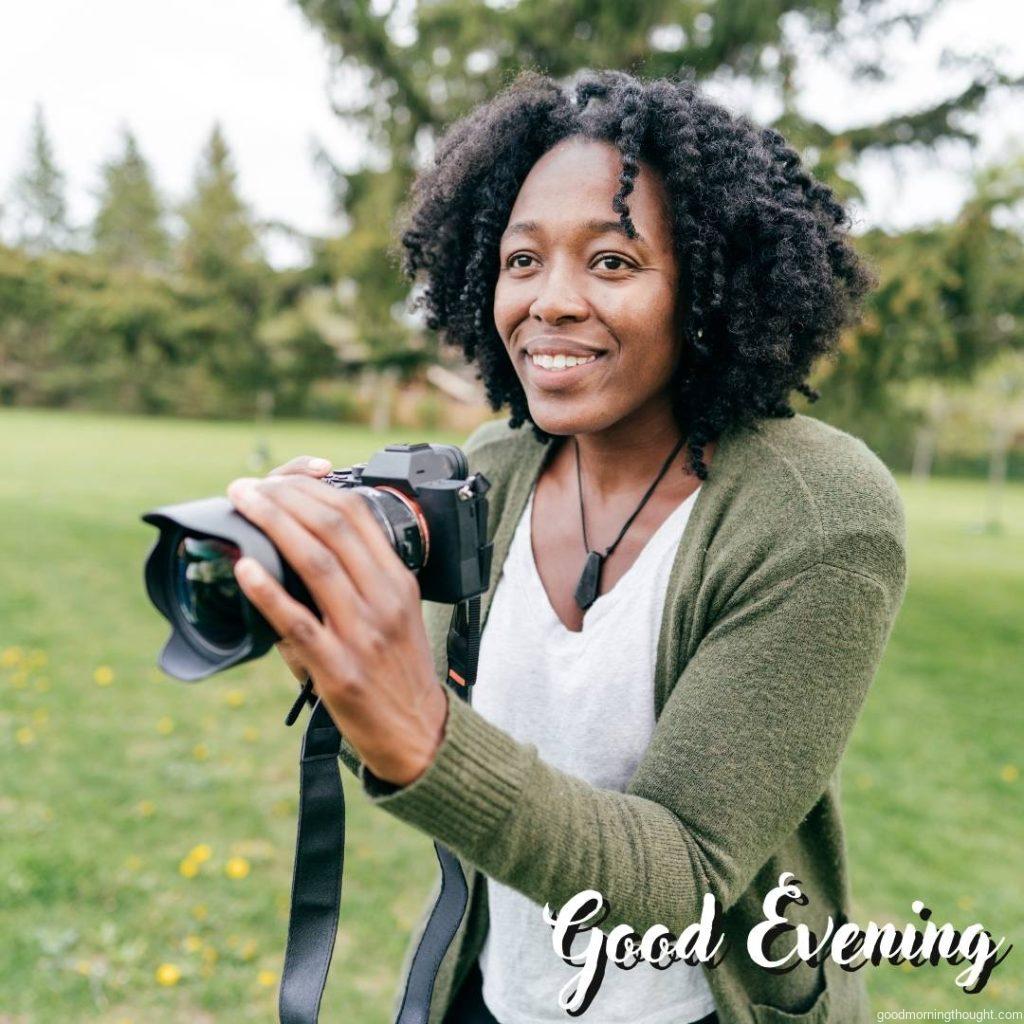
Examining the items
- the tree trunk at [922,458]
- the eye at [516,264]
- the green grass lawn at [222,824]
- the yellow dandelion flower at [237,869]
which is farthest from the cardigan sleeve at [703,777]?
the tree trunk at [922,458]

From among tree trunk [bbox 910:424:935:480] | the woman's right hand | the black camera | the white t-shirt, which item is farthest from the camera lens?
tree trunk [bbox 910:424:935:480]

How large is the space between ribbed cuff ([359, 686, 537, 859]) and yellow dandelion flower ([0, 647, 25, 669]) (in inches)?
216

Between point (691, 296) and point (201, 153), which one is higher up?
point (201, 153)

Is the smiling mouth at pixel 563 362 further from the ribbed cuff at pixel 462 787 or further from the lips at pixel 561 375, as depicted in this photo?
the ribbed cuff at pixel 462 787

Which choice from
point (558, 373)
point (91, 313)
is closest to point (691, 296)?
point (558, 373)

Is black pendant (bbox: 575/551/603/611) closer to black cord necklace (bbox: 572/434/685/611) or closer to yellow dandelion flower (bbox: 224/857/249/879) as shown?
black cord necklace (bbox: 572/434/685/611)

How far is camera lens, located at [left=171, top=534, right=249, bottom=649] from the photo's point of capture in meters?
1.02

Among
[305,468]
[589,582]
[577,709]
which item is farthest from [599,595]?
[305,468]

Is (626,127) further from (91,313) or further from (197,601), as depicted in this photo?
(91,313)

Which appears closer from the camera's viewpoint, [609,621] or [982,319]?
[609,621]

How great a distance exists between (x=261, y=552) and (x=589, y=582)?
2.48 ft

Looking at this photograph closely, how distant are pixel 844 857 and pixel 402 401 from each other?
36.8m

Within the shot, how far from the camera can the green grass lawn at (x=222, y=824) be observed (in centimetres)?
299

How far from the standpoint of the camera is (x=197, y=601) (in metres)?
1.06
